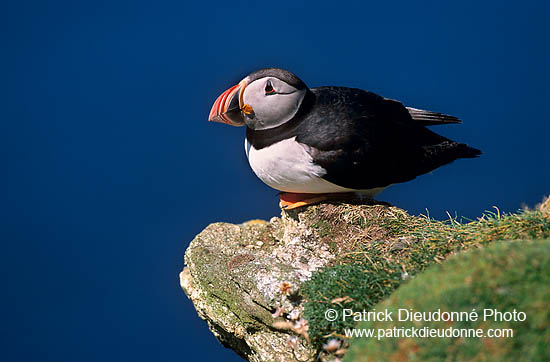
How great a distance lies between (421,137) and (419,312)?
1.72 m

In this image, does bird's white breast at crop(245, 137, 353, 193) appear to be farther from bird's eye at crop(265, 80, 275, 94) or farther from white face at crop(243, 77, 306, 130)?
bird's eye at crop(265, 80, 275, 94)

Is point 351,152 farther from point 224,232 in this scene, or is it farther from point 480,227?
point 224,232

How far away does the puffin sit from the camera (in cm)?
313

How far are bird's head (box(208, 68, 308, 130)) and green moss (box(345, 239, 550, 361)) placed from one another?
1.54m

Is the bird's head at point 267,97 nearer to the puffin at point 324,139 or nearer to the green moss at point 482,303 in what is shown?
the puffin at point 324,139

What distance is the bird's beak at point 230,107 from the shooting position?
3279 mm

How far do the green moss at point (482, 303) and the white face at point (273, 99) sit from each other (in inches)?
60.3

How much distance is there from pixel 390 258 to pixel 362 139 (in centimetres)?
83

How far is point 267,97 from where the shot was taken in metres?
3.20

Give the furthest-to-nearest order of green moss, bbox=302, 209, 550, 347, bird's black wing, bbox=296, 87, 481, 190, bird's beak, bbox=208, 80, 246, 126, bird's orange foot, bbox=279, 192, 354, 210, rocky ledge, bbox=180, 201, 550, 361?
1. bird's orange foot, bbox=279, 192, 354, 210
2. bird's beak, bbox=208, 80, 246, 126
3. bird's black wing, bbox=296, 87, 481, 190
4. rocky ledge, bbox=180, 201, 550, 361
5. green moss, bbox=302, 209, 550, 347

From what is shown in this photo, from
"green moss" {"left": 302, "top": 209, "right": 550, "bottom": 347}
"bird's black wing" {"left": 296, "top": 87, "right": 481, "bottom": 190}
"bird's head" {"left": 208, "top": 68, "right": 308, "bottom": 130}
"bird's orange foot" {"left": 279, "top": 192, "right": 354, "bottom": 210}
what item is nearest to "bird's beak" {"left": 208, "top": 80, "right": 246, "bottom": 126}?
"bird's head" {"left": 208, "top": 68, "right": 308, "bottom": 130}

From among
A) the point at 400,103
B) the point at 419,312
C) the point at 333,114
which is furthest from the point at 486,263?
the point at 400,103

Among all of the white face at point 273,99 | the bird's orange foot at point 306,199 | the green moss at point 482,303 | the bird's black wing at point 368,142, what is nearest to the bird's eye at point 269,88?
the white face at point 273,99

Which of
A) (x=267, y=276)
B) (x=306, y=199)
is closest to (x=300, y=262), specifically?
(x=267, y=276)
